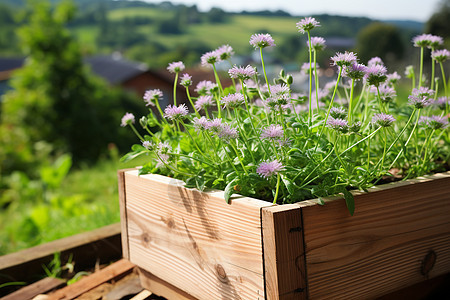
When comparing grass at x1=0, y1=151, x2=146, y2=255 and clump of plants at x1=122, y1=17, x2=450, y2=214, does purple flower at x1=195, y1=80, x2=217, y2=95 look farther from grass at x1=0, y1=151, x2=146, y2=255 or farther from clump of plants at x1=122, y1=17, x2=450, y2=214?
grass at x1=0, y1=151, x2=146, y2=255

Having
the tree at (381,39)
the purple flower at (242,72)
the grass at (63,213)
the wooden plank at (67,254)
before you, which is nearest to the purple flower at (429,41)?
the purple flower at (242,72)

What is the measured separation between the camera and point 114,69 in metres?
26.6

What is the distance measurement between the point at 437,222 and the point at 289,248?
52 cm

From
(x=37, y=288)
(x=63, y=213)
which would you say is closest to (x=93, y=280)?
(x=37, y=288)

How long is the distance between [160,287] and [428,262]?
0.79 m

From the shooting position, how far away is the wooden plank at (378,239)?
92cm

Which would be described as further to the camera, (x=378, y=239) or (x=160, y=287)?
(x=160, y=287)

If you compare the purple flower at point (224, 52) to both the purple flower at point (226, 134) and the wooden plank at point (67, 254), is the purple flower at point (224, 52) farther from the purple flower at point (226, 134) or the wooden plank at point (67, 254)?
the wooden plank at point (67, 254)

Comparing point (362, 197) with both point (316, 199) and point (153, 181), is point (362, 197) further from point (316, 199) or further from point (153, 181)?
point (153, 181)

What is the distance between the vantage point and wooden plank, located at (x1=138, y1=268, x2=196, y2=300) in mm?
1228

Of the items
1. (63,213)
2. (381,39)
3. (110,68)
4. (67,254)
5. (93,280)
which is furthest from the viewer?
(381,39)

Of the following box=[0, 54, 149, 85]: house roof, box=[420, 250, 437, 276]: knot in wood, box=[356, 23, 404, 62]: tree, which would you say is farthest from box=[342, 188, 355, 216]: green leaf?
box=[356, 23, 404, 62]: tree

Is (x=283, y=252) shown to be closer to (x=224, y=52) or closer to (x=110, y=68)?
(x=224, y=52)

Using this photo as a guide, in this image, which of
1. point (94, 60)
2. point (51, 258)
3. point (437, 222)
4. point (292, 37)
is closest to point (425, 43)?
point (437, 222)
